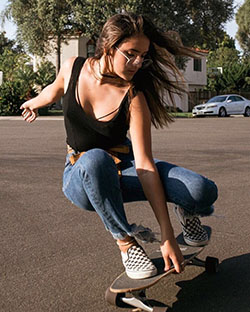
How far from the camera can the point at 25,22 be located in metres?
41.0

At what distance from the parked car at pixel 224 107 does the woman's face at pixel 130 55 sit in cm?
3152

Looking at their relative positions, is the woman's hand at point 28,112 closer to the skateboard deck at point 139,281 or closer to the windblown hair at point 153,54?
the windblown hair at point 153,54

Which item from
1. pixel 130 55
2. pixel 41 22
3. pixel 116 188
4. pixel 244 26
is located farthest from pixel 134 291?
pixel 244 26

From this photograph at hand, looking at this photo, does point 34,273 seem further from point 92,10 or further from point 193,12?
point 193,12

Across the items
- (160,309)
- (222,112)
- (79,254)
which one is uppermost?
(160,309)

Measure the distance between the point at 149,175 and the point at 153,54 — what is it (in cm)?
77

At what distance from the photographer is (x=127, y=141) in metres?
3.59

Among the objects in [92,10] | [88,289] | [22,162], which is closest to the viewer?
[88,289]

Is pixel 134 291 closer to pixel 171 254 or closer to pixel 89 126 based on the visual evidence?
pixel 171 254

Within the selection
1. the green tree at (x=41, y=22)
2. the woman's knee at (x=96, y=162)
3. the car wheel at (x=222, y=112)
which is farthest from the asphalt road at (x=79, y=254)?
the green tree at (x=41, y=22)

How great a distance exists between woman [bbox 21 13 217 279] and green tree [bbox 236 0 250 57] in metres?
74.6

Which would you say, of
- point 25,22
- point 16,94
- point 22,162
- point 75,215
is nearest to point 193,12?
point 25,22

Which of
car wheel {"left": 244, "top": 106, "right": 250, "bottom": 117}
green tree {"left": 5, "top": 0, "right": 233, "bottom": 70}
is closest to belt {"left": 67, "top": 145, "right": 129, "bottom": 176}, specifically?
car wheel {"left": 244, "top": 106, "right": 250, "bottom": 117}

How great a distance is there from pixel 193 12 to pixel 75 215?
38.6m
